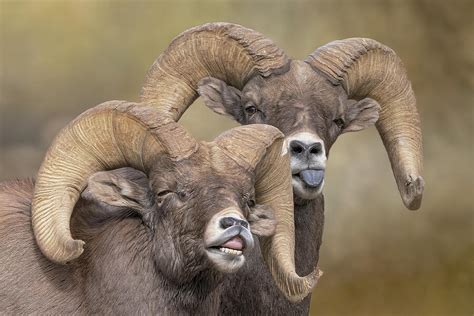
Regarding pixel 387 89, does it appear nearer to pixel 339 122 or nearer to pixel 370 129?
pixel 339 122

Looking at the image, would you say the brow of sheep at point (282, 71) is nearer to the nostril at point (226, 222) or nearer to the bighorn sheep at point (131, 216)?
the bighorn sheep at point (131, 216)

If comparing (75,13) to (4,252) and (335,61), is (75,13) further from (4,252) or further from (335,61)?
(4,252)

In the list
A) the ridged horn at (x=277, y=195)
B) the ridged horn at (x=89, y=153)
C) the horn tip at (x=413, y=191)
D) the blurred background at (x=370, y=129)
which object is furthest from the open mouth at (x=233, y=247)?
the blurred background at (x=370, y=129)

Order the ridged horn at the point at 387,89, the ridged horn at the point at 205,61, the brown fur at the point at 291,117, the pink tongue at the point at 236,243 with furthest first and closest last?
the ridged horn at the point at 387,89, the ridged horn at the point at 205,61, the brown fur at the point at 291,117, the pink tongue at the point at 236,243

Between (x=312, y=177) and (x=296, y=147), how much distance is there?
0.27 meters

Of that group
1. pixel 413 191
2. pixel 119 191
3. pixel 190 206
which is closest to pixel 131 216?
pixel 119 191

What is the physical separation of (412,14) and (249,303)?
981 centimetres

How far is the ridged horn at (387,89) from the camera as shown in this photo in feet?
47.5

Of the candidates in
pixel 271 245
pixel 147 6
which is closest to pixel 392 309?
pixel 147 6

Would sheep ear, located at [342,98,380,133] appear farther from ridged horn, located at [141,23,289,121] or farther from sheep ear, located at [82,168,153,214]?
sheep ear, located at [82,168,153,214]

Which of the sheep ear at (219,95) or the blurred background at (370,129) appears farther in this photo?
the blurred background at (370,129)

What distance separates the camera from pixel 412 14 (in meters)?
22.9

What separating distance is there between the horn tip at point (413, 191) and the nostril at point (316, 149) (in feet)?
4.84

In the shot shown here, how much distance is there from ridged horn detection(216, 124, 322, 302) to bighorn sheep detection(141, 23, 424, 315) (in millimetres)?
609
